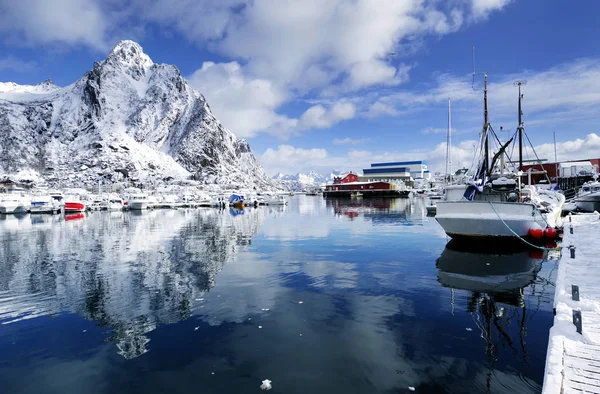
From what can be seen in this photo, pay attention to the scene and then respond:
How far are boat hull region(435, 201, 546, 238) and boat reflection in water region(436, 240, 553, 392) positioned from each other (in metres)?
1.22

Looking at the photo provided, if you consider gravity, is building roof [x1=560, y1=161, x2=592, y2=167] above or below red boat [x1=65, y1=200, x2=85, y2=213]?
above

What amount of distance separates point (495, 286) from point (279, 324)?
31.1ft

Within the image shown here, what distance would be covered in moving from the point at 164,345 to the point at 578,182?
317 ft

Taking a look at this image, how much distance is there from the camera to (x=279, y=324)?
10555 millimetres

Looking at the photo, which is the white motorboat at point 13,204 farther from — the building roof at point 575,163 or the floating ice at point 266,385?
the building roof at point 575,163

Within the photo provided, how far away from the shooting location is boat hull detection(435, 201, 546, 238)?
70.7 feet

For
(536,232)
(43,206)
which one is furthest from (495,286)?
(43,206)

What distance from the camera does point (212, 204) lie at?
358 ft

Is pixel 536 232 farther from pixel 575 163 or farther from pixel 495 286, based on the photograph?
pixel 575 163

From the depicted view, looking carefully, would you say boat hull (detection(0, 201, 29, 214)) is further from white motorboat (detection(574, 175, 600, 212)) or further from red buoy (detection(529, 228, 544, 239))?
white motorboat (detection(574, 175, 600, 212))

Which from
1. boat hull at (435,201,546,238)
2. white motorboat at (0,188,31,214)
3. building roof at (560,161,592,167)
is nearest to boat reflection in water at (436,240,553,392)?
boat hull at (435,201,546,238)

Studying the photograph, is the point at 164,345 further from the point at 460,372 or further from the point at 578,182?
the point at 578,182

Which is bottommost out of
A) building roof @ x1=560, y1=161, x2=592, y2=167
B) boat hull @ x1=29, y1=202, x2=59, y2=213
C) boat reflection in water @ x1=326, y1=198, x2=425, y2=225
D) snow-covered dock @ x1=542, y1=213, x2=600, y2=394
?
snow-covered dock @ x1=542, y1=213, x2=600, y2=394

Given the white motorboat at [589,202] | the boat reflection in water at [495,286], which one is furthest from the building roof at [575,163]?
the boat reflection in water at [495,286]
